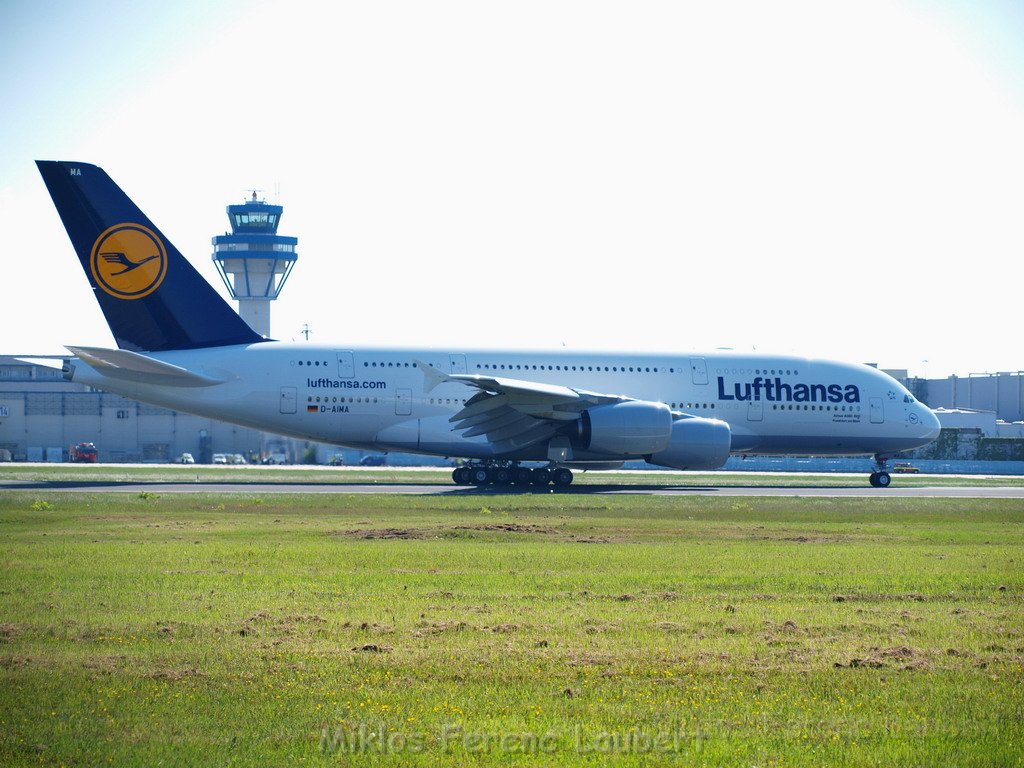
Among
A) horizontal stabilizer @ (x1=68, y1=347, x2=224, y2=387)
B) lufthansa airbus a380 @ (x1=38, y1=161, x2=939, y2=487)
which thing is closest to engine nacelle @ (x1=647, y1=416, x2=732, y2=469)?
lufthansa airbus a380 @ (x1=38, y1=161, x2=939, y2=487)

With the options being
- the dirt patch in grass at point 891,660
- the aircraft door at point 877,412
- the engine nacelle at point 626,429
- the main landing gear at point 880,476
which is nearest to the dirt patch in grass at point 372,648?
the dirt patch in grass at point 891,660

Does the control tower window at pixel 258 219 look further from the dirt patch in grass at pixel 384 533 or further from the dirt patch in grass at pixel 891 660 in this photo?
the dirt patch in grass at pixel 891 660

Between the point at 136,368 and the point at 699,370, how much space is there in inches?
704

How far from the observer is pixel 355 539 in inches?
786

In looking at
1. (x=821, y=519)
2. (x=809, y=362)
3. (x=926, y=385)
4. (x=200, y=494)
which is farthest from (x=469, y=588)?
(x=926, y=385)

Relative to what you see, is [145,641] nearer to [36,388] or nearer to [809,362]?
[809,362]

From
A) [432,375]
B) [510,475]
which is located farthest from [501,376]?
[432,375]

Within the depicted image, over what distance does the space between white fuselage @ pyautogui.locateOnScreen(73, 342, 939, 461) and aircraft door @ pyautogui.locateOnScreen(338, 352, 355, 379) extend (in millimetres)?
31

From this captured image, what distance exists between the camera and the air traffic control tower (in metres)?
102

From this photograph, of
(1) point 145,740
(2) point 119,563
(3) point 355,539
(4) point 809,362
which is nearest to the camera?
(1) point 145,740

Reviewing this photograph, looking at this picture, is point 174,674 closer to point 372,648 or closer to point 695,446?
Result: point 372,648

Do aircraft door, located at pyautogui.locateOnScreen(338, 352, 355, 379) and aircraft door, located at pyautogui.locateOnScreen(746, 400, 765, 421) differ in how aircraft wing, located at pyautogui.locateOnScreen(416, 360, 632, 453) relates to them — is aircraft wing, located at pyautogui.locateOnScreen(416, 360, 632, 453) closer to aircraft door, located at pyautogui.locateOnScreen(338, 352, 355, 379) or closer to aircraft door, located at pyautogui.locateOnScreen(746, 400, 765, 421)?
aircraft door, located at pyautogui.locateOnScreen(338, 352, 355, 379)

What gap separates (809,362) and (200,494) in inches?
840

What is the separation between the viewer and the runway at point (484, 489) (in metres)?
32.3
